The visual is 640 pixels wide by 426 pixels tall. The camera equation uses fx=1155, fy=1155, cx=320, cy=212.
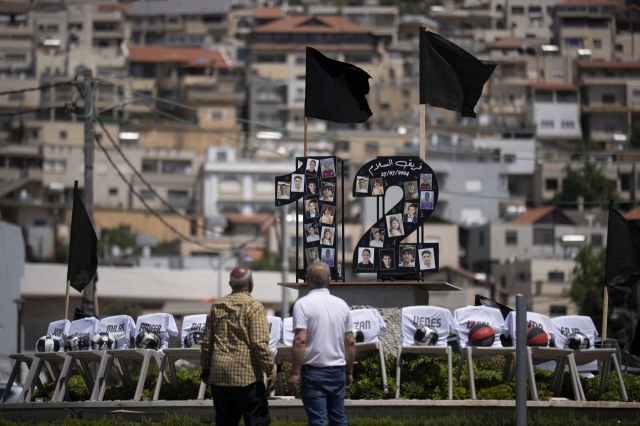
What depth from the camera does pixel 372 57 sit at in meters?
154

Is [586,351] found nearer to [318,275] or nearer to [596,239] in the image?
[318,275]

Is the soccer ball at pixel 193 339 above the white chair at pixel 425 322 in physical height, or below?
below

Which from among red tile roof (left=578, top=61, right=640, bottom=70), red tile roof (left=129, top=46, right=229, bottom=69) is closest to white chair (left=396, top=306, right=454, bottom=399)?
red tile roof (left=578, top=61, right=640, bottom=70)

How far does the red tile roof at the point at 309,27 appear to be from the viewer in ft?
498

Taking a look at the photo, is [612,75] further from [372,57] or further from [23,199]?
[23,199]

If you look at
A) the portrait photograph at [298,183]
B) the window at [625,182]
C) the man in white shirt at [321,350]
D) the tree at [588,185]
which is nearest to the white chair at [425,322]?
the portrait photograph at [298,183]

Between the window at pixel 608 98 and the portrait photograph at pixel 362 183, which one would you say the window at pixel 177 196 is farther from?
the portrait photograph at pixel 362 183

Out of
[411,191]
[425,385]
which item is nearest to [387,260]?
[411,191]

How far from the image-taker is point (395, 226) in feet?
53.3

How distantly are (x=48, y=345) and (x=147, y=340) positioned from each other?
5.19ft

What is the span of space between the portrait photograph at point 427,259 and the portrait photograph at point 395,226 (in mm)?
394

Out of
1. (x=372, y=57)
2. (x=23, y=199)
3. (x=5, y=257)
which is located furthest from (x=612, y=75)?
(x=5, y=257)

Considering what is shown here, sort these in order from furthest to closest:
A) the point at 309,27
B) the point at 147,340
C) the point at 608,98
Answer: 1. the point at 309,27
2. the point at 608,98
3. the point at 147,340

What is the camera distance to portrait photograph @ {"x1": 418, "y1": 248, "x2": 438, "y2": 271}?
633 inches
